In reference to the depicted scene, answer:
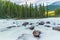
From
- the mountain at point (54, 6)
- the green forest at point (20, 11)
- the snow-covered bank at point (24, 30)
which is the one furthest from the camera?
the mountain at point (54, 6)

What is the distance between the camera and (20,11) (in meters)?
3.86

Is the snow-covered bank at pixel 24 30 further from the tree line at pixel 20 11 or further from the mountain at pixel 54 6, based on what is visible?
the mountain at pixel 54 6

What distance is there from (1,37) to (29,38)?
0.44 meters

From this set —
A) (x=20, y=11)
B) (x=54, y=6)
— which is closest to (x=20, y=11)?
(x=20, y=11)

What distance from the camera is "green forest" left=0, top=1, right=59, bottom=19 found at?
3.84 meters

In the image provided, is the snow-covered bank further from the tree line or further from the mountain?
the mountain

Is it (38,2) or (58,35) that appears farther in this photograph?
(38,2)

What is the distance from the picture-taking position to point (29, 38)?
8.96ft

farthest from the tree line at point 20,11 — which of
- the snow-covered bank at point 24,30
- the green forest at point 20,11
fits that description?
the snow-covered bank at point 24,30

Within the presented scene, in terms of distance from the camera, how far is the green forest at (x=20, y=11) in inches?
151

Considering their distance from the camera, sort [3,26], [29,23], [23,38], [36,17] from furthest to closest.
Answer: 1. [36,17]
2. [29,23]
3. [3,26]
4. [23,38]

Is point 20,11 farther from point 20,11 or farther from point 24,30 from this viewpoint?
point 24,30

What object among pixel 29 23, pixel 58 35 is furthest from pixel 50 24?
pixel 58 35

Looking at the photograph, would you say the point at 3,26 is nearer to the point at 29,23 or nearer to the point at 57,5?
the point at 29,23
